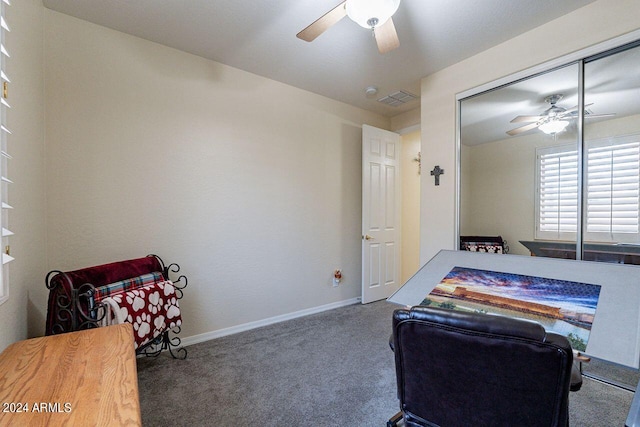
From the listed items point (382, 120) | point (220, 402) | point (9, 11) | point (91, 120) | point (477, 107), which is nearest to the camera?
point (9, 11)

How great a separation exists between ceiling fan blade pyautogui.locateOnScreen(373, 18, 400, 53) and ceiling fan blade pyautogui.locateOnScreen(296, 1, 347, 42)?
241mm

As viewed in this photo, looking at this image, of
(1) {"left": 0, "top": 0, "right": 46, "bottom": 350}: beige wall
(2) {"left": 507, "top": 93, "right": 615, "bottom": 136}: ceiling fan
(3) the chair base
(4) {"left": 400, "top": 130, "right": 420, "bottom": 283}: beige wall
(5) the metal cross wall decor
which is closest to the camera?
(1) {"left": 0, "top": 0, "right": 46, "bottom": 350}: beige wall

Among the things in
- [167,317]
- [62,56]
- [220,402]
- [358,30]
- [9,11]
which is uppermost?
[358,30]

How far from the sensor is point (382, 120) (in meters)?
4.24

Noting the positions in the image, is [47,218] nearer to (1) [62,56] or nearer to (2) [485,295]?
(1) [62,56]

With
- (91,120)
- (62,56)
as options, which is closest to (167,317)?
(91,120)

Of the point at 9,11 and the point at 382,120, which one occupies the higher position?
the point at 382,120

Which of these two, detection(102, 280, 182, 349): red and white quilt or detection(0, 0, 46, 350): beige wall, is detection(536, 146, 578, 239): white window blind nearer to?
detection(102, 280, 182, 349): red and white quilt

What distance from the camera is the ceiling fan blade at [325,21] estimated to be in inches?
65.0

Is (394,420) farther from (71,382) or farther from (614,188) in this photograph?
(614,188)

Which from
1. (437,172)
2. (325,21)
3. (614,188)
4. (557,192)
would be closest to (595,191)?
(614,188)

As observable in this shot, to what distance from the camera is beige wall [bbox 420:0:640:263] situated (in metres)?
1.97

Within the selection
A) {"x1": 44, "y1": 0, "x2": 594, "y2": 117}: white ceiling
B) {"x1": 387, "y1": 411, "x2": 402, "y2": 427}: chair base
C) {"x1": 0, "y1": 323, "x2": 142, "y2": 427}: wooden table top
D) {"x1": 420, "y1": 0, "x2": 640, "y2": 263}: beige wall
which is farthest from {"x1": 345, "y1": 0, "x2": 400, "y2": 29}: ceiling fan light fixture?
{"x1": 387, "y1": 411, "x2": 402, "y2": 427}: chair base

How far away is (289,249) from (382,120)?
96.7 inches
